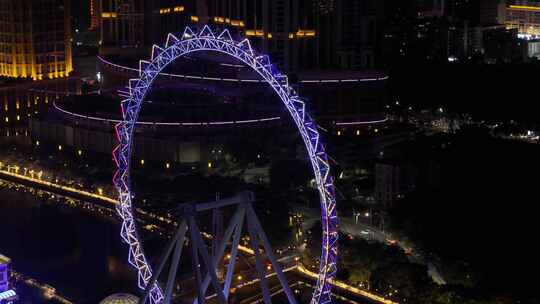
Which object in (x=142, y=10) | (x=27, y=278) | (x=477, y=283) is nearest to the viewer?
(x=477, y=283)

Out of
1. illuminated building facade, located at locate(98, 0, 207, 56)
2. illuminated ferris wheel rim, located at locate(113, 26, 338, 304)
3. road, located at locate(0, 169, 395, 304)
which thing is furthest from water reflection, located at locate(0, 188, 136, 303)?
illuminated building facade, located at locate(98, 0, 207, 56)

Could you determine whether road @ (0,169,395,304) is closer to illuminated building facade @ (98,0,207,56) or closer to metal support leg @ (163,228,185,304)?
metal support leg @ (163,228,185,304)

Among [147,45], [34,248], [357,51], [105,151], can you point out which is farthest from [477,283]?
[147,45]

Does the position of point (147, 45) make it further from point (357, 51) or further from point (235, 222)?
point (235, 222)

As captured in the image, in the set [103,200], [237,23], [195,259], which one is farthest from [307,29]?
[195,259]

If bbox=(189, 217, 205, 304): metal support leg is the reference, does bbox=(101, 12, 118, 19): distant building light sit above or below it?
above
